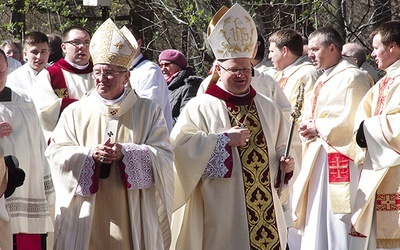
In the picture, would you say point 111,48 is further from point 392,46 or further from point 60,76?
point 392,46

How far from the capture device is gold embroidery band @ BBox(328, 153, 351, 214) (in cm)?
918

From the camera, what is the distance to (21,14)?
17.6 meters

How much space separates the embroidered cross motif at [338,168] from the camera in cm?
919

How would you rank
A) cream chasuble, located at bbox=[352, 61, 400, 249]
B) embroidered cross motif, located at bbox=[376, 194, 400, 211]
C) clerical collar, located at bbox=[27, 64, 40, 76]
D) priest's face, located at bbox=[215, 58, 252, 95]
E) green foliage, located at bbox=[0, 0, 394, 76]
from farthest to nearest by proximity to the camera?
green foliage, located at bbox=[0, 0, 394, 76] < clerical collar, located at bbox=[27, 64, 40, 76] < embroidered cross motif, located at bbox=[376, 194, 400, 211] < cream chasuble, located at bbox=[352, 61, 400, 249] < priest's face, located at bbox=[215, 58, 252, 95]

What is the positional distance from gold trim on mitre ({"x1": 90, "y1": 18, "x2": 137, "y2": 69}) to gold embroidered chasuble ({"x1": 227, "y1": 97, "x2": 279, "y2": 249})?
2.76ft

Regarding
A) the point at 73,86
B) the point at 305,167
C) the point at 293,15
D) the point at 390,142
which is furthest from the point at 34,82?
the point at 293,15

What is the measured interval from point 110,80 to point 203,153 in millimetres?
842

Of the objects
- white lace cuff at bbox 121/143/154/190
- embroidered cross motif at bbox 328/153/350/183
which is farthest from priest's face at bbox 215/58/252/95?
embroidered cross motif at bbox 328/153/350/183

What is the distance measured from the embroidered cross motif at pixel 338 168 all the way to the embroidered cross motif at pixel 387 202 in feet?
2.51

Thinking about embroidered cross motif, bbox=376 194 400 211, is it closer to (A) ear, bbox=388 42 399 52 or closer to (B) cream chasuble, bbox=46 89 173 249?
(A) ear, bbox=388 42 399 52

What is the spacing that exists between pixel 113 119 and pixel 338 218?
9.30 ft

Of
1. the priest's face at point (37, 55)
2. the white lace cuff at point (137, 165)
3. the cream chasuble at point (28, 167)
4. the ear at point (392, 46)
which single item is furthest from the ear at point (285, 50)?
the white lace cuff at point (137, 165)

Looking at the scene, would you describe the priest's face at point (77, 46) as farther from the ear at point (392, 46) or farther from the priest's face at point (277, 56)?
the ear at point (392, 46)

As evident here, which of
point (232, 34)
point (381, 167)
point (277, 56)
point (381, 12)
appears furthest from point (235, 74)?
point (381, 12)
